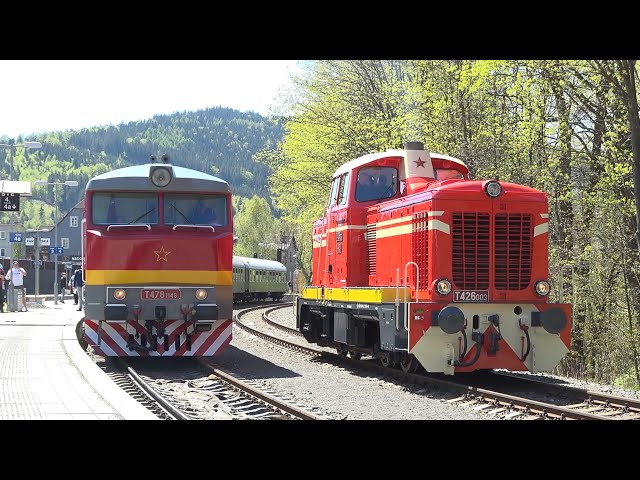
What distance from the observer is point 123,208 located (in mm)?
14008

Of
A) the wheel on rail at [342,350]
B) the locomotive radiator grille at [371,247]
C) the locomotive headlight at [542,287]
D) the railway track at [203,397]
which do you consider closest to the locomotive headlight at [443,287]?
the locomotive headlight at [542,287]

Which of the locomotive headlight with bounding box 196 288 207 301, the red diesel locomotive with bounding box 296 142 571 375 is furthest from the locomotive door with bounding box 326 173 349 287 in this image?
the locomotive headlight with bounding box 196 288 207 301

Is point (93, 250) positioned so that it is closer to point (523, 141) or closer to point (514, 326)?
point (514, 326)

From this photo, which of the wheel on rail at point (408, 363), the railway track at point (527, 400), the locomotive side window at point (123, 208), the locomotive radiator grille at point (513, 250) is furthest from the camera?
the locomotive side window at point (123, 208)

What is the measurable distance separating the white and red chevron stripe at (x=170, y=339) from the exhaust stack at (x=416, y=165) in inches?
154

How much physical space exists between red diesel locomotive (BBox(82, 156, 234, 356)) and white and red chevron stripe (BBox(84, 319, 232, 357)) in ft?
0.05

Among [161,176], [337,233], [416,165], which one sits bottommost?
[337,233]

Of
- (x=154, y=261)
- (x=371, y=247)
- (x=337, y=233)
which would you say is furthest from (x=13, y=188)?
(x=371, y=247)

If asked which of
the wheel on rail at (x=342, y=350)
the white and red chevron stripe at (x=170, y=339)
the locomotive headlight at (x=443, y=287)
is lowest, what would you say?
the wheel on rail at (x=342, y=350)

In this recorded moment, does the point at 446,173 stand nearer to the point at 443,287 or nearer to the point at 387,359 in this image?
the point at 443,287

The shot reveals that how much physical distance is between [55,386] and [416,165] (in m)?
6.53

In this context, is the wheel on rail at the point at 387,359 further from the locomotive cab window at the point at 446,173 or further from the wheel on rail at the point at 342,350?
the locomotive cab window at the point at 446,173

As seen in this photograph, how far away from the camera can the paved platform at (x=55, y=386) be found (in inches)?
326
